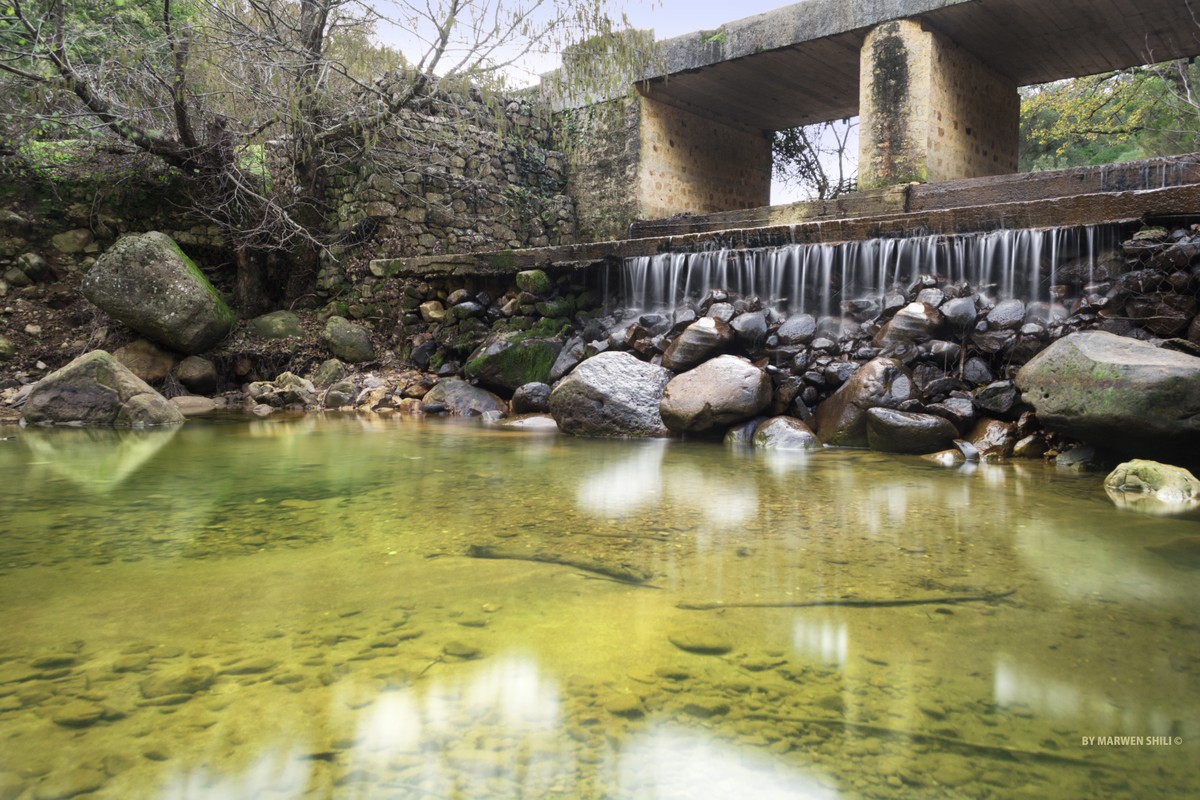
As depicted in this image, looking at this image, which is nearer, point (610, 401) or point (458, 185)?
point (610, 401)

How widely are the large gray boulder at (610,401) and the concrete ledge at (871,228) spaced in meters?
1.93

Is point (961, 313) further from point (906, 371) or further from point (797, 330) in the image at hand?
point (797, 330)

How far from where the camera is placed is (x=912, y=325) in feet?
17.8

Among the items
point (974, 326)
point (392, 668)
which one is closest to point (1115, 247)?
point (974, 326)

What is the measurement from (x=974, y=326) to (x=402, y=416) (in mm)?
5287

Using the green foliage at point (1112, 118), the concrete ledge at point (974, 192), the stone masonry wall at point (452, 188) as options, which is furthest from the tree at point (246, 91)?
the green foliage at point (1112, 118)

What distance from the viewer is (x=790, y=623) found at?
1.72 metres

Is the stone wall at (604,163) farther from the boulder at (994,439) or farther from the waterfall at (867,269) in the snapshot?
the boulder at (994,439)

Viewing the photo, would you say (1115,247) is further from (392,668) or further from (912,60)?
(392,668)

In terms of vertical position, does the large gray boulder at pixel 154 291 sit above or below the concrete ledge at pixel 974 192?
below

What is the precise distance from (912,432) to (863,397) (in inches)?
16.6

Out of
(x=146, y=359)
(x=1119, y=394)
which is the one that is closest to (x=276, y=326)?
(x=146, y=359)

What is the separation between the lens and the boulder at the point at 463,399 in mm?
7574

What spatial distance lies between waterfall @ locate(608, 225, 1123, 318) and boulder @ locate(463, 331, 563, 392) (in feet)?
3.34
